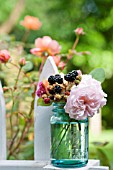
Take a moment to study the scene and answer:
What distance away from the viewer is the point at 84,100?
45.2 inches

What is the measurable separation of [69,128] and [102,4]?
5.78 meters

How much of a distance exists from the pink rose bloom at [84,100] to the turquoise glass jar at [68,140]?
0.14 ft

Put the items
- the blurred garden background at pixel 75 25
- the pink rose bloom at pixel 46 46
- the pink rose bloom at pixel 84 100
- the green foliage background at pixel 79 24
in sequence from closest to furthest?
the pink rose bloom at pixel 84 100
the pink rose bloom at pixel 46 46
the blurred garden background at pixel 75 25
the green foliage background at pixel 79 24

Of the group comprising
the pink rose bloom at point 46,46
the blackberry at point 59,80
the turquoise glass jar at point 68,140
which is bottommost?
the turquoise glass jar at point 68,140

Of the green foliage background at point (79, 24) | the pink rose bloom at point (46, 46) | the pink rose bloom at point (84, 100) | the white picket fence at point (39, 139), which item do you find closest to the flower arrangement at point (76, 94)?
the pink rose bloom at point (84, 100)

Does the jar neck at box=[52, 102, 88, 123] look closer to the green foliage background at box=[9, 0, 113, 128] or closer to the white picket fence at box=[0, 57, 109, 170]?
the white picket fence at box=[0, 57, 109, 170]

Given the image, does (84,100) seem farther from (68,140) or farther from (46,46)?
(46,46)

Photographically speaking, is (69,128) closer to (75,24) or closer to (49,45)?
(49,45)

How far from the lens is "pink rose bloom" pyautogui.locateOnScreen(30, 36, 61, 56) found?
1.57 metres

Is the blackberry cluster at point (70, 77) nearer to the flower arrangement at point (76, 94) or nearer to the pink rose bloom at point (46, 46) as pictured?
the flower arrangement at point (76, 94)

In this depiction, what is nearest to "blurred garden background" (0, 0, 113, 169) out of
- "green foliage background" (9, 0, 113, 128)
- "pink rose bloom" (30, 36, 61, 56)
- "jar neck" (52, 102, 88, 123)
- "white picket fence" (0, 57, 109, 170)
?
"green foliage background" (9, 0, 113, 128)

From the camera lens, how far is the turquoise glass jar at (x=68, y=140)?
3.90 feet

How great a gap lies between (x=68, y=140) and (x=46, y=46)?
0.45 m

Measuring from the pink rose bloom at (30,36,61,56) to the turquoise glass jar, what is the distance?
400 mm
